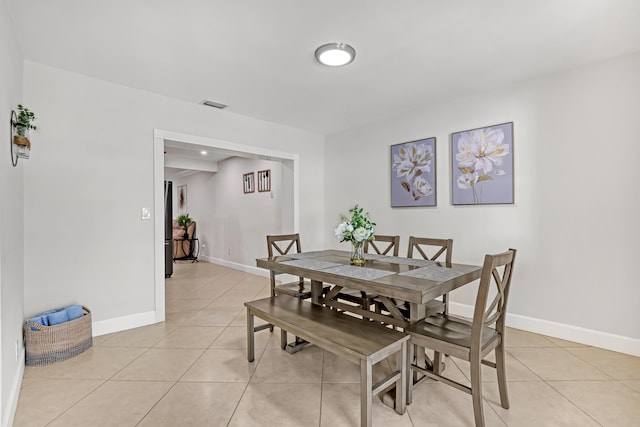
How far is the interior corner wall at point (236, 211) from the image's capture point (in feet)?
17.6

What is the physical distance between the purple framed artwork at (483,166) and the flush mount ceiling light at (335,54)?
1.62m

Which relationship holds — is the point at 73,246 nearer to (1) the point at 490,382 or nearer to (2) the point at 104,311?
(2) the point at 104,311

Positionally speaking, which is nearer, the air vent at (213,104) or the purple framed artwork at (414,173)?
the air vent at (213,104)

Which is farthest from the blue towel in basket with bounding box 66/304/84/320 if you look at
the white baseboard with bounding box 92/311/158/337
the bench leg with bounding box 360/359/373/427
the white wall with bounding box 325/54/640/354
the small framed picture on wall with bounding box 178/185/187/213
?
the small framed picture on wall with bounding box 178/185/187/213

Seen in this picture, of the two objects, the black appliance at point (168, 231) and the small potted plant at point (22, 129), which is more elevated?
the small potted plant at point (22, 129)

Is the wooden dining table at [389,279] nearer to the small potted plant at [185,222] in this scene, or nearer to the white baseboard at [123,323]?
the white baseboard at [123,323]

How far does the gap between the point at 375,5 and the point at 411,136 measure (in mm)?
2119

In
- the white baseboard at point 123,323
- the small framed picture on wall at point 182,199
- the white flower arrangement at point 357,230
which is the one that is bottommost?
the white baseboard at point 123,323

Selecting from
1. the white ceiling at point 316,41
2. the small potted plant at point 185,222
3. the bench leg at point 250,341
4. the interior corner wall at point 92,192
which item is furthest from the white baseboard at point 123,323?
the small potted plant at point 185,222

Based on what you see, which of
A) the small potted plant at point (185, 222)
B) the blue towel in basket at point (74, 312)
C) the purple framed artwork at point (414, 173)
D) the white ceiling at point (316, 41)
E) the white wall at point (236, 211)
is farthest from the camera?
the small potted plant at point (185, 222)

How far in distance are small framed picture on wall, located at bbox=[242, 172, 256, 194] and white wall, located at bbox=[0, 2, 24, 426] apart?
3.77m

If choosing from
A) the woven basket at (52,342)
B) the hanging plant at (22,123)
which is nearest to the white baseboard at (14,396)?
the woven basket at (52,342)

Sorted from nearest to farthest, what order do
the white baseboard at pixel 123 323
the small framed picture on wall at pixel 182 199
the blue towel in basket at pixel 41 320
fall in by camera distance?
the blue towel in basket at pixel 41 320 → the white baseboard at pixel 123 323 → the small framed picture on wall at pixel 182 199

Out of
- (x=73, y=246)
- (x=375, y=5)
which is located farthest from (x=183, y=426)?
(x=375, y=5)
